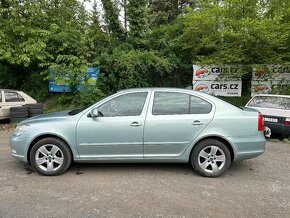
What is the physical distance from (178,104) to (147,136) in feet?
2.59

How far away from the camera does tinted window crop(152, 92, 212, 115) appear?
4.51m

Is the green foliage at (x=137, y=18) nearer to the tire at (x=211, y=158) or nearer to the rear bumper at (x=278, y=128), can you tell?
the rear bumper at (x=278, y=128)

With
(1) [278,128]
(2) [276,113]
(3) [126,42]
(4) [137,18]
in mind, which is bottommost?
(1) [278,128]

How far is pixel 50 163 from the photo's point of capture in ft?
14.6

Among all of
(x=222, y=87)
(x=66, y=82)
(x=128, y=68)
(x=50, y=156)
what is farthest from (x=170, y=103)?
(x=222, y=87)

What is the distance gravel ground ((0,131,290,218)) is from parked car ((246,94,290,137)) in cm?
227

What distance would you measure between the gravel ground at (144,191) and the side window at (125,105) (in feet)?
3.59

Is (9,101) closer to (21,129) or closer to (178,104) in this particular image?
(21,129)

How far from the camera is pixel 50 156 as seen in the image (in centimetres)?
446

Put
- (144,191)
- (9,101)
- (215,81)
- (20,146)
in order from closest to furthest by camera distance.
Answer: (144,191) < (20,146) < (9,101) < (215,81)

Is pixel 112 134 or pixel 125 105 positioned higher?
pixel 125 105

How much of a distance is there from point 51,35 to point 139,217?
10405 millimetres

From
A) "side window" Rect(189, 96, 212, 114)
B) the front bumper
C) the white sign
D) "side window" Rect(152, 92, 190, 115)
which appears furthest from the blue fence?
"side window" Rect(189, 96, 212, 114)

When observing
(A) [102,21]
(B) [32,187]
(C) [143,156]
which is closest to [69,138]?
(B) [32,187]
